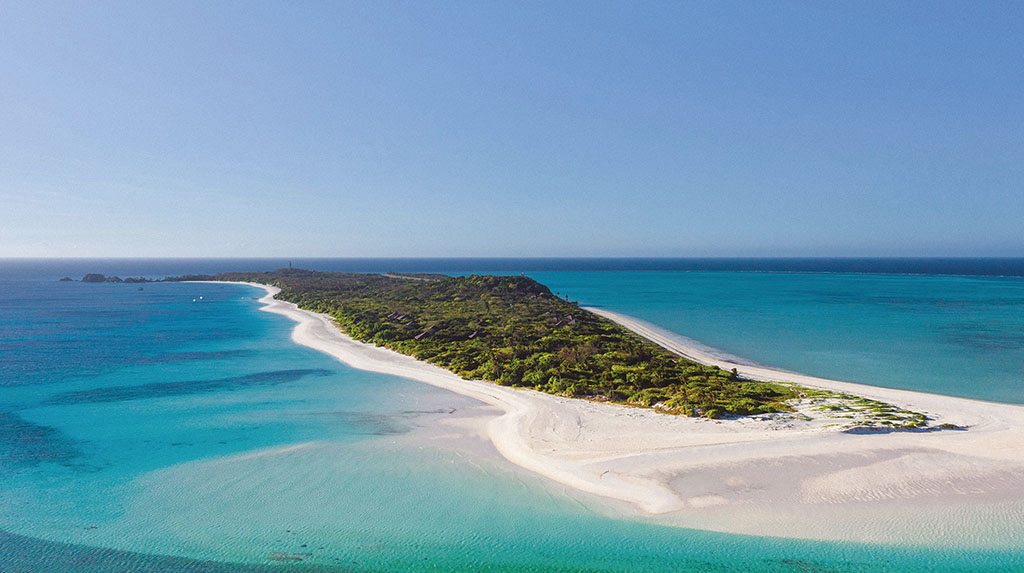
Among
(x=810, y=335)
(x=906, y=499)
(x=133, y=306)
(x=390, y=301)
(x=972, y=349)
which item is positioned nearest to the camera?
(x=906, y=499)

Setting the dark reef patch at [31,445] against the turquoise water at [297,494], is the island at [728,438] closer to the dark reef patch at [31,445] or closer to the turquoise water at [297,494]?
the turquoise water at [297,494]

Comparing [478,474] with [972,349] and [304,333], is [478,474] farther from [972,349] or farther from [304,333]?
[972,349]

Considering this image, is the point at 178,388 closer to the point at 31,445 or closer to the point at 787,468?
the point at 31,445

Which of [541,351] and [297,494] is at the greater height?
[541,351]

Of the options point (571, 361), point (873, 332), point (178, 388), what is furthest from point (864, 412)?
point (178, 388)

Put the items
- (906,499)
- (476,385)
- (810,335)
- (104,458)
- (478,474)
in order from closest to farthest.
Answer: (906,499)
(478,474)
(104,458)
(476,385)
(810,335)

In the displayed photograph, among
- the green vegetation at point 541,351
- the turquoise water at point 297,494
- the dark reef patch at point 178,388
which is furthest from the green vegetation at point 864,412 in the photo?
the dark reef patch at point 178,388

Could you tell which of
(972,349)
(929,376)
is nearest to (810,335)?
(972,349)
